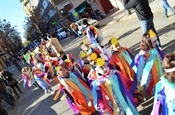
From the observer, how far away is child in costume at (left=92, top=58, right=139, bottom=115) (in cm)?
571

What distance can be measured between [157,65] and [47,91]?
771 cm

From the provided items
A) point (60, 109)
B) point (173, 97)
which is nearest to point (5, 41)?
Result: point (60, 109)

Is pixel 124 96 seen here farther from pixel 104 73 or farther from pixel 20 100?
pixel 20 100

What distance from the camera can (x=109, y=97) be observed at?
583cm

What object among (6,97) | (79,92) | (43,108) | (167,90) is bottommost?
(43,108)

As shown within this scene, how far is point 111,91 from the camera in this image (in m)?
5.75

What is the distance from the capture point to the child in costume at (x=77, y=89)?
23.0 ft

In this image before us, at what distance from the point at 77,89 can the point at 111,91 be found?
158 cm

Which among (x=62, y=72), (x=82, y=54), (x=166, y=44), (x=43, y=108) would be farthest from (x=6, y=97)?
(x=62, y=72)

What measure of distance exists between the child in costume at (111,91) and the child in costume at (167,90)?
1.48 m

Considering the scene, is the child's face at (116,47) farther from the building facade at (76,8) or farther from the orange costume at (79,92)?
the building facade at (76,8)

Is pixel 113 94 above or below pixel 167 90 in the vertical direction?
below

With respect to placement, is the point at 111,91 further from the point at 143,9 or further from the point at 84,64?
the point at 84,64

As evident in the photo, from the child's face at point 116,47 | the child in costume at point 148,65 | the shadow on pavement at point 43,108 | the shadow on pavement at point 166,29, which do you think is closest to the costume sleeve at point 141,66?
the child in costume at point 148,65
